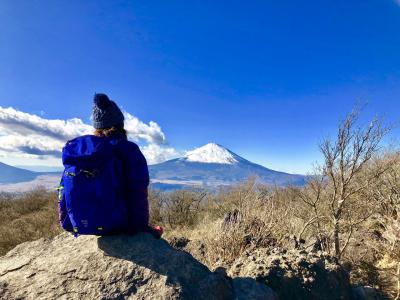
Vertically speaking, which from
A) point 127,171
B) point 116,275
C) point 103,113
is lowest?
point 116,275

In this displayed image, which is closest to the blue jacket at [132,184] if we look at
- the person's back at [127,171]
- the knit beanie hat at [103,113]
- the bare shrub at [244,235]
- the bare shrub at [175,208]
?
the person's back at [127,171]

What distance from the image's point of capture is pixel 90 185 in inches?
107

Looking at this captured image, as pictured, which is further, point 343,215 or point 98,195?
point 343,215

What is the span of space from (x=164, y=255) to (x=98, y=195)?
817 millimetres

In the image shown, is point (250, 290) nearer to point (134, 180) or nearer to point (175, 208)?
point (134, 180)

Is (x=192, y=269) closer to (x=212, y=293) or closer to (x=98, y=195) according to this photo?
(x=212, y=293)

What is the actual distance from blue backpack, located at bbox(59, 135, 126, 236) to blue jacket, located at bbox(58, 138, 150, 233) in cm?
11

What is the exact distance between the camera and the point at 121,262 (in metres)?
2.88

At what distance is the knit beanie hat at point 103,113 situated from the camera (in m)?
3.16

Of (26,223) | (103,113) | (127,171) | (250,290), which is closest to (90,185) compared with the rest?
(127,171)

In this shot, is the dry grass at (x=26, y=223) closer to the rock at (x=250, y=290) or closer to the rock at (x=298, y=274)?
the rock at (x=298, y=274)

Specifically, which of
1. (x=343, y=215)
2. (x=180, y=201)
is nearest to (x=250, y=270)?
(x=343, y=215)

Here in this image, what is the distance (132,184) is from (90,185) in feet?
1.19

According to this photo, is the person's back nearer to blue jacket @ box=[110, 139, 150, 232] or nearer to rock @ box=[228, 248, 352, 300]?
blue jacket @ box=[110, 139, 150, 232]
